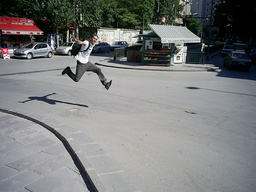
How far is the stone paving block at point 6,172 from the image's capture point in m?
3.46

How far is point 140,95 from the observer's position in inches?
363

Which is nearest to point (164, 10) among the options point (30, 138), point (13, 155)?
point (30, 138)

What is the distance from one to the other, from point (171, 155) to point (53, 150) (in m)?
2.22

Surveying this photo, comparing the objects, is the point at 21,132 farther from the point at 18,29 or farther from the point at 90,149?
the point at 18,29

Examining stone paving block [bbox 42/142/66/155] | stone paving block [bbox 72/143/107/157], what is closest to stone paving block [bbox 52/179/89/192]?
stone paving block [bbox 72/143/107/157]

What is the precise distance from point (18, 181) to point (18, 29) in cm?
2934

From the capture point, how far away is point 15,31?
27.7 m

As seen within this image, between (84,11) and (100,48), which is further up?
(84,11)

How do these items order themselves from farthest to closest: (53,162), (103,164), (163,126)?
1. (163,126)
2. (53,162)
3. (103,164)

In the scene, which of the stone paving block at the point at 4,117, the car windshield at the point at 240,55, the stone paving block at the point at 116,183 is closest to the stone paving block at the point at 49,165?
the stone paving block at the point at 116,183

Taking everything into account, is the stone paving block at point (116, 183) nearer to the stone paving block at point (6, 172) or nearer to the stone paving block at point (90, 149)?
the stone paving block at point (90, 149)

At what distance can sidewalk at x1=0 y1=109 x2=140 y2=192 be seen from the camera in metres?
3.29

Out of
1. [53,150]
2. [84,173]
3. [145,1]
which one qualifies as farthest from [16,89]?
[145,1]

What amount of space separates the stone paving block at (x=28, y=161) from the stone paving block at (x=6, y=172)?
8 centimetres
